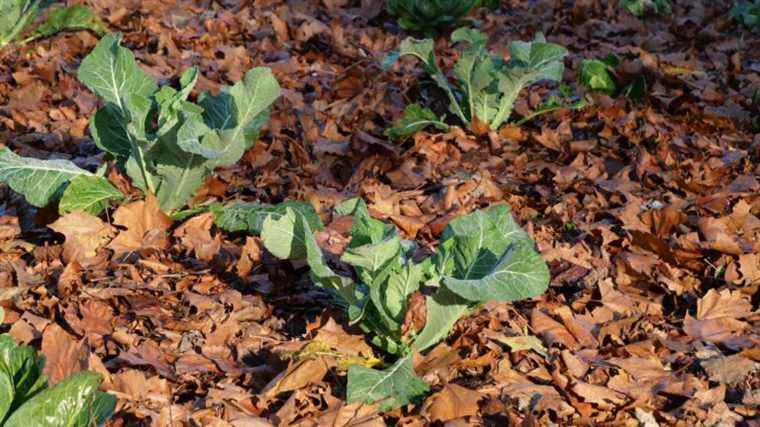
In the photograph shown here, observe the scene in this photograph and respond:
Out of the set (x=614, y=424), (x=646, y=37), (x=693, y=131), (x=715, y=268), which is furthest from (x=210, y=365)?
(x=646, y=37)

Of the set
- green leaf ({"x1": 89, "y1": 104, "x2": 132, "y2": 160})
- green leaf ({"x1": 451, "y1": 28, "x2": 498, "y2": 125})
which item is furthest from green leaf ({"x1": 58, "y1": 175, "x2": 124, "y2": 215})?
green leaf ({"x1": 451, "y1": 28, "x2": 498, "y2": 125})

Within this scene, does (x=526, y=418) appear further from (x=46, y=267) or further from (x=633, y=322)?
(x=46, y=267)

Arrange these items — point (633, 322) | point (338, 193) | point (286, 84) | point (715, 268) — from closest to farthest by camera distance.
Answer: point (633, 322) → point (715, 268) → point (338, 193) → point (286, 84)

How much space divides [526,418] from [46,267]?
5.31 feet

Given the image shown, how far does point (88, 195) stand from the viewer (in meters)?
3.15

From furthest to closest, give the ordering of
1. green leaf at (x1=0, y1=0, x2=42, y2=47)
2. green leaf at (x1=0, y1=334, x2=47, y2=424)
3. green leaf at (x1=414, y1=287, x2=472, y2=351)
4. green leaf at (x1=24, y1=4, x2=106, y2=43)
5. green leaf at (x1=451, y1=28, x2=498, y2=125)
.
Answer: green leaf at (x1=24, y1=4, x2=106, y2=43) → green leaf at (x1=0, y1=0, x2=42, y2=47) → green leaf at (x1=451, y1=28, x2=498, y2=125) → green leaf at (x1=414, y1=287, x2=472, y2=351) → green leaf at (x1=0, y1=334, x2=47, y2=424)

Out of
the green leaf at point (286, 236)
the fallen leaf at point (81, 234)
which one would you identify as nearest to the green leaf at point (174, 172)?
the fallen leaf at point (81, 234)

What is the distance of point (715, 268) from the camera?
315cm

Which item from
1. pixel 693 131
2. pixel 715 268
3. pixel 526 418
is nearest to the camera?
pixel 526 418

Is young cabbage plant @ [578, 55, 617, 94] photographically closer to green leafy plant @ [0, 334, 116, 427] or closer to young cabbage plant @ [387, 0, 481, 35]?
young cabbage plant @ [387, 0, 481, 35]

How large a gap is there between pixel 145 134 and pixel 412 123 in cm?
124

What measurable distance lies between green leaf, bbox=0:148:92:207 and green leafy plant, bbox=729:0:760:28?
4048 millimetres

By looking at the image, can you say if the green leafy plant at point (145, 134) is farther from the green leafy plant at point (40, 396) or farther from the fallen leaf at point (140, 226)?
the green leafy plant at point (40, 396)

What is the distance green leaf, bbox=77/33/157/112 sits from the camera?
3168mm
